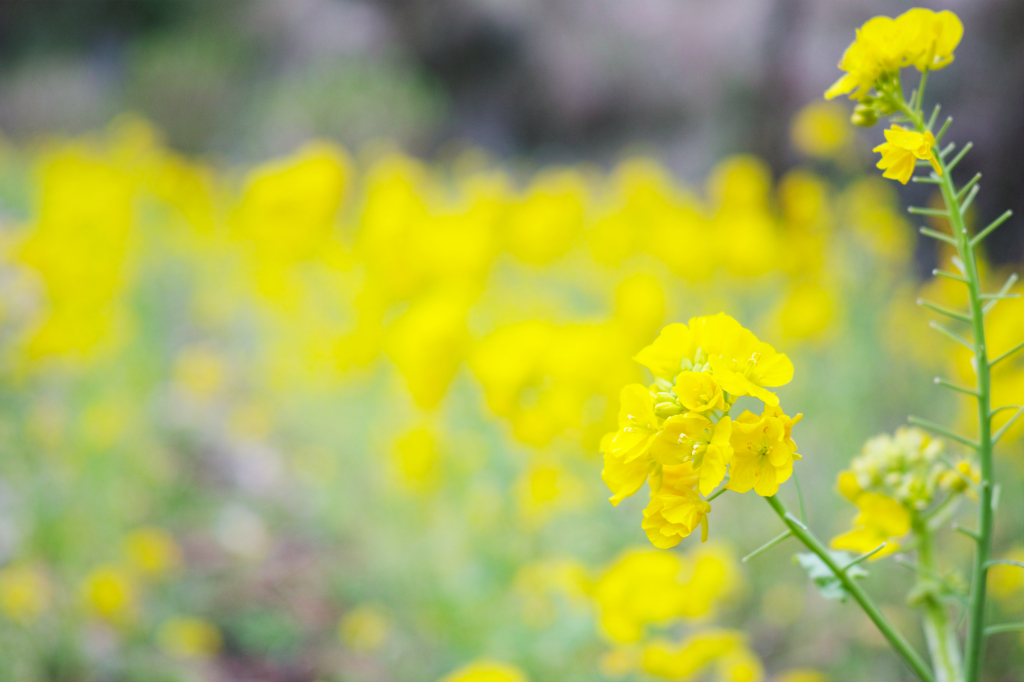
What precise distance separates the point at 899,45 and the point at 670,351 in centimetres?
28

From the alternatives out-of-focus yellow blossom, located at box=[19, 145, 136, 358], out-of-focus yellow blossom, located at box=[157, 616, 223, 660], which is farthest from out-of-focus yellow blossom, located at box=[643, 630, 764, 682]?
out-of-focus yellow blossom, located at box=[19, 145, 136, 358]

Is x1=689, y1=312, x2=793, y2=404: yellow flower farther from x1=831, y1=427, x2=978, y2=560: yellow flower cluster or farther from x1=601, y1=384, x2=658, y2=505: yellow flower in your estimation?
x1=831, y1=427, x2=978, y2=560: yellow flower cluster

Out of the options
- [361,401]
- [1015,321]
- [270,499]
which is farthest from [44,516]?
[1015,321]

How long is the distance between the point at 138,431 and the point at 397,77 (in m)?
6.02

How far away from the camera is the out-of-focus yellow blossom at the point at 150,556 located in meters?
1.44

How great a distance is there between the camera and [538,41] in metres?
6.81

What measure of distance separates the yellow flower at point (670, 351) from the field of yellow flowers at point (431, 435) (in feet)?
1.38

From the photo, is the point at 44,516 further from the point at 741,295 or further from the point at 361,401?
the point at 741,295

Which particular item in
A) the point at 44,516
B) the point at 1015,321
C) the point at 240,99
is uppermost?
the point at 240,99

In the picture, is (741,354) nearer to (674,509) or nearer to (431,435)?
(674,509)

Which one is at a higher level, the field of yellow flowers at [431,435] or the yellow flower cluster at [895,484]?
the field of yellow flowers at [431,435]

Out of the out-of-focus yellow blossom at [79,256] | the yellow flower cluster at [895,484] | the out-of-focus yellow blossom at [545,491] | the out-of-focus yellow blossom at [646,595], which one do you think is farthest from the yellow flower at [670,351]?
the out-of-focus yellow blossom at [79,256]

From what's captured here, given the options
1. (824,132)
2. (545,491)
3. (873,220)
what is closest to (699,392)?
(545,491)

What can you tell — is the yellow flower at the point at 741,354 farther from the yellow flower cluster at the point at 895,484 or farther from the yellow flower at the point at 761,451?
the yellow flower cluster at the point at 895,484
